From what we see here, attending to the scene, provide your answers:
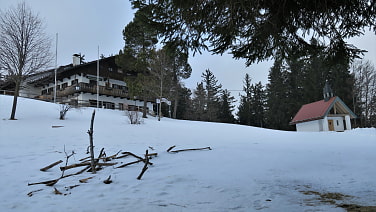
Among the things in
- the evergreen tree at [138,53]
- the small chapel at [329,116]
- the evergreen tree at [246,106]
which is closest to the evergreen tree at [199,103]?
the evergreen tree at [246,106]

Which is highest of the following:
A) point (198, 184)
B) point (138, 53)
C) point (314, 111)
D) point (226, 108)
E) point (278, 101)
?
point (138, 53)

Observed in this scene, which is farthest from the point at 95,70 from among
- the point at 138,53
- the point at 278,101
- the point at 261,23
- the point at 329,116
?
the point at 278,101

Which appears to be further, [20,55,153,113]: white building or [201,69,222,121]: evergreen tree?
[201,69,222,121]: evergreen tree

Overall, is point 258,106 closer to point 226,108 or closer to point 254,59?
point 226,108

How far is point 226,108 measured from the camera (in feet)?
149

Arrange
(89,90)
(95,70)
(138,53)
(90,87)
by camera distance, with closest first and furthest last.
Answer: (138,53) < (89,90) < (90,87) < (95,70)

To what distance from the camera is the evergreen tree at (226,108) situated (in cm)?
4477

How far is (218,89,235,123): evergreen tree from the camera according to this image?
44772 mm

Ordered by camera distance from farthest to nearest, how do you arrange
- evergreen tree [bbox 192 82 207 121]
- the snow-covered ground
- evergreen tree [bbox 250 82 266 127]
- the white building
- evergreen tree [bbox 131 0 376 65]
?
evergreen tree [bbox 250 82 266 127]
evergreen tree [bbox 192 82 207 121]
the white building
evergreen tree [bbox 131 0 376 65]
the snow-covered ground

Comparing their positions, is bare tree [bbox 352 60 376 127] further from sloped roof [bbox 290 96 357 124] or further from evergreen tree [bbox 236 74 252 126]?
evergreen tree [bbox 236 74 252 126]

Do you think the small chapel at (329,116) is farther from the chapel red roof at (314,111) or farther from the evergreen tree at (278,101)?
the evergreen tree at (278,101)

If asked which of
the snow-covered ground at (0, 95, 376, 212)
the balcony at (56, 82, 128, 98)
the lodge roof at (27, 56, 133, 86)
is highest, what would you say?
the lodge roof at (27, 56, 133, 86)

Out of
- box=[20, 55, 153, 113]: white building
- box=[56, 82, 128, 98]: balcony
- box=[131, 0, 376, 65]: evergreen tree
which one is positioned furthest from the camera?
box=[20, 55, 153, 113]: white building

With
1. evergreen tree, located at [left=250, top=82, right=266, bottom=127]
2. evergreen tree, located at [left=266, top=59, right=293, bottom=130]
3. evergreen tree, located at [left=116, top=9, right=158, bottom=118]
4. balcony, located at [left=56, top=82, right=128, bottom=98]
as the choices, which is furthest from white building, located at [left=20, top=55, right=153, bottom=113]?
evergreen tree, located at [left=250, top=82, right=266, bottom=127]
